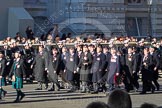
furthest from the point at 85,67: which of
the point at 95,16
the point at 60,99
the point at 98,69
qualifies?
the point at 95,16

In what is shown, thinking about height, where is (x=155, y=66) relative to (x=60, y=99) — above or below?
above

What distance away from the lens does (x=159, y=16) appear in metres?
46.6

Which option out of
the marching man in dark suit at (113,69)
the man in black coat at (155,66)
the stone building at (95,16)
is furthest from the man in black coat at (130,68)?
the stone building at (95,16)

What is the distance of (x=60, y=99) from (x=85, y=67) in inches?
100

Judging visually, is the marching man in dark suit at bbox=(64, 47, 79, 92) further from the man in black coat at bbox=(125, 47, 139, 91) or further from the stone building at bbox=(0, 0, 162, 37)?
the stone building at bbox=(0, 0, 162, 37)

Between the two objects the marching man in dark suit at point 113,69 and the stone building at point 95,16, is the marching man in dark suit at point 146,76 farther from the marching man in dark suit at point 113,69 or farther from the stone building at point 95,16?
the stone building at point 95,16

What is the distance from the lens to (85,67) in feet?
73.8

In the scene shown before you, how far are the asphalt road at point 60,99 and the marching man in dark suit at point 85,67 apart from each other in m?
0.48

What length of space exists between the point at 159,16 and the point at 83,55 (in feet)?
82.1

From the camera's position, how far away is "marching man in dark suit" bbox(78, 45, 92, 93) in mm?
22297

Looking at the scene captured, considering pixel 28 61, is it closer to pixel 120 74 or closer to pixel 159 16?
pixel 120 74

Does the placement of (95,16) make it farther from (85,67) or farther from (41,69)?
(85,67)

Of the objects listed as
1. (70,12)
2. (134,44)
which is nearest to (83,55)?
(134,44)

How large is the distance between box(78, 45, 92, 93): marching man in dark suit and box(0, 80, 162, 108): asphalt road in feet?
1.57
